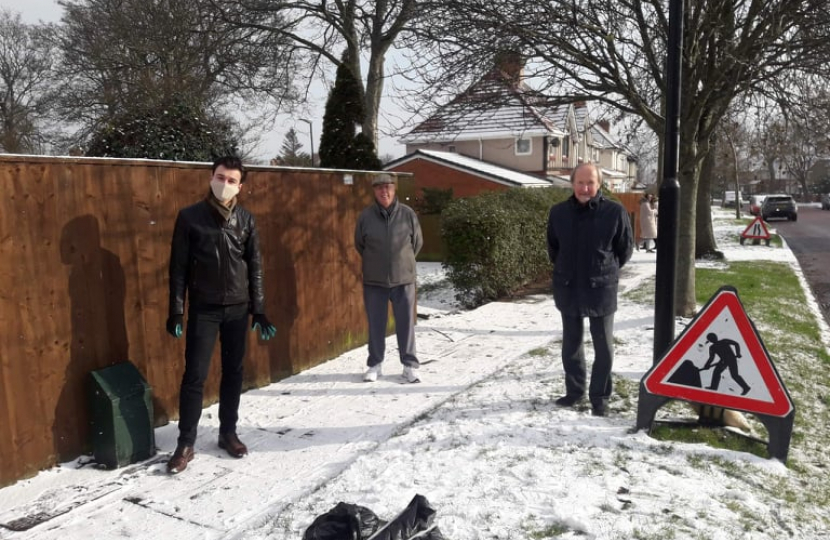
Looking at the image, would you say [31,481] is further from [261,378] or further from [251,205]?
[251,205]

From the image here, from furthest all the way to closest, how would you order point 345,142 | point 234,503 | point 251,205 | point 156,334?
1. point 345,142
2. point 251,205
3. point 156,334
4. point 234,503

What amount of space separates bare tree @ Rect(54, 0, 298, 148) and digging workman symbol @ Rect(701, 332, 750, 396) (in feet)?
38.3

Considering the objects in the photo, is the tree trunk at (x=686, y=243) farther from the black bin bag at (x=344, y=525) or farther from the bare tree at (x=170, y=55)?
the bare tree at (x=170, y=55)

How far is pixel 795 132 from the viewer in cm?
880

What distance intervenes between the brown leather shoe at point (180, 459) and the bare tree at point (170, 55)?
10445 mm

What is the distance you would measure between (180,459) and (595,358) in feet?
9.73

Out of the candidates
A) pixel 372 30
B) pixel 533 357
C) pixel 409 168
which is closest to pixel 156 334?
pixel 533 357

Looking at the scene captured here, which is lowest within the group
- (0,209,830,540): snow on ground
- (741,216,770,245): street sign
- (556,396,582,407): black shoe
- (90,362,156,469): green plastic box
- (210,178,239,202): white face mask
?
(0,209,830,540): snow on ground

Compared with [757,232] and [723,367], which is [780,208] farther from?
[723,367]

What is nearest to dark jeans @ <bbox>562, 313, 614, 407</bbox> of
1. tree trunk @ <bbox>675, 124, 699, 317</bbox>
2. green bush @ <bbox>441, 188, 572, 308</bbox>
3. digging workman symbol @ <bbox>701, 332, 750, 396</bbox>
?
digging workman symbol @ <bbox>701, 332, 750, 396</bbox>

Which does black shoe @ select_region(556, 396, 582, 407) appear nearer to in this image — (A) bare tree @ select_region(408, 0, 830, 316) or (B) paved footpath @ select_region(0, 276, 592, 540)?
(B) paved footpath @ select_region(0, 276, 592, 540)

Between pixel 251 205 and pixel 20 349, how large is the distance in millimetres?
2215

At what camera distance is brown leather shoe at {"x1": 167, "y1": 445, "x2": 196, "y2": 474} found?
3.88 meters

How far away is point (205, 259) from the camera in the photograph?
3885 millimetres
